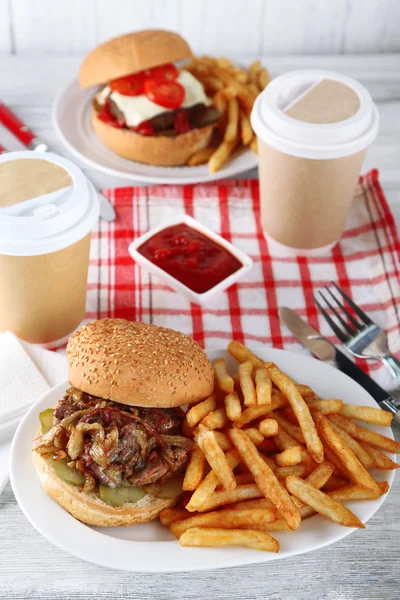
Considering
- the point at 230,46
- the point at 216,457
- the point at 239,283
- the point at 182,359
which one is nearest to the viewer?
the point at 216,457

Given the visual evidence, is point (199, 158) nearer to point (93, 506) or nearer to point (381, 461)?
point (381, 461)

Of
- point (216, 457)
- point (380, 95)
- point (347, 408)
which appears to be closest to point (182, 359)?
point (216, 457)

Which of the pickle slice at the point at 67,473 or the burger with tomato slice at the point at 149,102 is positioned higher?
the burger with tomato slice at the point at 149,102

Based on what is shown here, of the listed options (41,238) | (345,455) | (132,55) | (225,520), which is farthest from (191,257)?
(225,520)

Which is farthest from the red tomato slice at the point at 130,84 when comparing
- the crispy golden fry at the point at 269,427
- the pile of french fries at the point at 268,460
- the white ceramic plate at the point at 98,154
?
the crispy golden fry at the point at 269,427

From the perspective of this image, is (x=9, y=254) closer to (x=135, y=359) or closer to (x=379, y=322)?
(x=135, y=359)

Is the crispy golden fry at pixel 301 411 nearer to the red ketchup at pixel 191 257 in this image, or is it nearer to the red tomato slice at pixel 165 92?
the red ketchup at pixel 191 257
